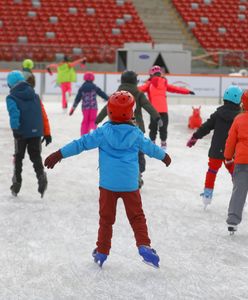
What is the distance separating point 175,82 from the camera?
20.0m

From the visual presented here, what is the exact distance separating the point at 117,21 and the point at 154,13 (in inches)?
125

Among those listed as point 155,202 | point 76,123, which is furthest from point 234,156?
point 76,123

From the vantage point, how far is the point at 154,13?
29.3 metres

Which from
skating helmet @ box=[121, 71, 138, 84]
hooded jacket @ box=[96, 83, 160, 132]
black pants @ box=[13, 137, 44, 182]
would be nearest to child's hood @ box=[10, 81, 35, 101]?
black pants @ box=[13, 137, 44, 182]

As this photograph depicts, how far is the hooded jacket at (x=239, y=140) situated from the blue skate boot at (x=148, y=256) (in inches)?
54.1

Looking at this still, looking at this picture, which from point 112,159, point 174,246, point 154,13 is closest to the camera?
point 112,159

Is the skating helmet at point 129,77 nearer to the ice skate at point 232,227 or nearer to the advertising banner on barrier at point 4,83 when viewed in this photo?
the ice skate at point 232,227

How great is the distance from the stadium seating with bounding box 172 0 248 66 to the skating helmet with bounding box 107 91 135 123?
22.5 m

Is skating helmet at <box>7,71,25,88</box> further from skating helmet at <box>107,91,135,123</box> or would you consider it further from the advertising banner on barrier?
the advertising banner on barrier

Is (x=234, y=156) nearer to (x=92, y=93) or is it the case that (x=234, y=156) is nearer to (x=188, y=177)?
(x=188, y=177)

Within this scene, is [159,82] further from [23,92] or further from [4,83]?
[4,83]

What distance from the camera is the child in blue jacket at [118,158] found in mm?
4039

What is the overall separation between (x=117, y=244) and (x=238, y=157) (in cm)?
130

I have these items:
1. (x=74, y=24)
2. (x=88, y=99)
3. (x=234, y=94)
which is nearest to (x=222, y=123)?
(x=234, y=94)
